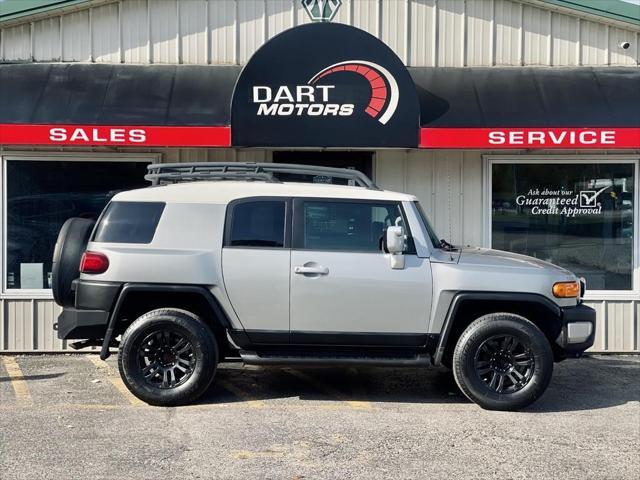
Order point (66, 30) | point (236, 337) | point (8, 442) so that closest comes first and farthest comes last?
point (8, 442) < point (236, 337) < point (66, 30)

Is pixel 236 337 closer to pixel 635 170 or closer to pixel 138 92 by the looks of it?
pixel 138 92

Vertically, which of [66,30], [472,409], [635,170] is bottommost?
[472,409]

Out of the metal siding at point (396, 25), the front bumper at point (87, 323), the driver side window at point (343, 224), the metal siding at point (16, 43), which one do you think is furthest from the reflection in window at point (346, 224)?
the metal siding at point (16, 43)

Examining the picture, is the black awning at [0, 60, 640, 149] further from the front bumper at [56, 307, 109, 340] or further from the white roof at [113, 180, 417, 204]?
the front bumper at [56, 307, 109, 340]

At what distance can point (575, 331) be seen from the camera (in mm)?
6820

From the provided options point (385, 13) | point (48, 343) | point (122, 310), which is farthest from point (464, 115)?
point (48, 343)

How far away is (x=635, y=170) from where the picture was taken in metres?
9.64

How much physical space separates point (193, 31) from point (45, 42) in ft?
6.02

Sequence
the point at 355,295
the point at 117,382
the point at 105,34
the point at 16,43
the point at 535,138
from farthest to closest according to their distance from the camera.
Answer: the point at 105,34 → the point at 16,43 → the point at 535,138 → the point at 117,382 → the point at 355,295

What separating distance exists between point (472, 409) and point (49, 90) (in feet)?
19.5

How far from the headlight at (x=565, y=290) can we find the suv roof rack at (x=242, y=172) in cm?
188

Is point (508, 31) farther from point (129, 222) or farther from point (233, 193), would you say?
point (129, 222)

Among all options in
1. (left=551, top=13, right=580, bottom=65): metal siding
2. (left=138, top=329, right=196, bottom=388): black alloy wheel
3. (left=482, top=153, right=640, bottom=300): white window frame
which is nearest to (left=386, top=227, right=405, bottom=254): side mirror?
(left=138, top=329, right=196, bottom=388): black alloy wheel

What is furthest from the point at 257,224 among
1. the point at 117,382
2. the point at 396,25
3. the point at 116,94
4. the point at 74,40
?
the point at 74,40
